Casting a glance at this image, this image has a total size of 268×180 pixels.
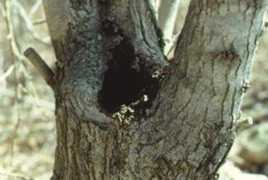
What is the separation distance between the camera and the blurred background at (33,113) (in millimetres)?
4426

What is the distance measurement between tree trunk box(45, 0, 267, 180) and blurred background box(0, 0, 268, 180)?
1990mm

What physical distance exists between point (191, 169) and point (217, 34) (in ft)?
1.32

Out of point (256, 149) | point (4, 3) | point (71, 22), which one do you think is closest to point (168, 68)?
point (71, 22)

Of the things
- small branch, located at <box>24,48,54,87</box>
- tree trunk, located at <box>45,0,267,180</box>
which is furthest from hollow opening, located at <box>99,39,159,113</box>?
small branch, located at <box>24,48,54,87</box>

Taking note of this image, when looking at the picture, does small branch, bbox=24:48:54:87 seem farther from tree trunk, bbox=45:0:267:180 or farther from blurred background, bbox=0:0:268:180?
blurred background, bbox=0:0:268:180

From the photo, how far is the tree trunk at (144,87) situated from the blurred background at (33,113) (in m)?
1.99

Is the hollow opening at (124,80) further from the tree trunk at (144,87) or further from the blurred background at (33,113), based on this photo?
the blurred background at (33,113)

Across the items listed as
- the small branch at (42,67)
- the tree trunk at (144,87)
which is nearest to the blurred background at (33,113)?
the small branch at (42,67)

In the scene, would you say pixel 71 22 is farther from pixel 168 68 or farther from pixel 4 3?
pixel 4 3

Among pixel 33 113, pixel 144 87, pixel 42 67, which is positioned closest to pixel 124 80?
pixel 144 87

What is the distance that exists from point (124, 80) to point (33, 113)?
3874 mm

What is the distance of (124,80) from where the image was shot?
74.3 inches

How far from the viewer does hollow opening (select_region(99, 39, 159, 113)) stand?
184 cm

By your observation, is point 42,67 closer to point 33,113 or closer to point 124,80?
point 124,80
